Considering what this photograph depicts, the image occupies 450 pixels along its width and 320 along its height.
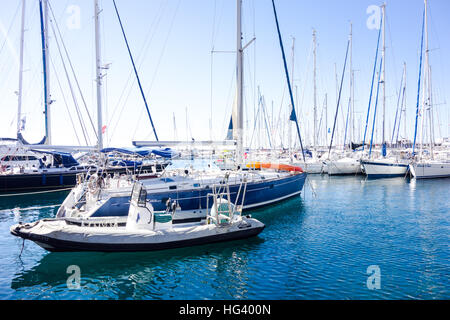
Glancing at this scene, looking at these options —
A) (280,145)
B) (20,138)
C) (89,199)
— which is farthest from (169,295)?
(280,145)

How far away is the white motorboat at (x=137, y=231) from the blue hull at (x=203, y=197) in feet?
3.81

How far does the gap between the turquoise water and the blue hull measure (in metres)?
2.67

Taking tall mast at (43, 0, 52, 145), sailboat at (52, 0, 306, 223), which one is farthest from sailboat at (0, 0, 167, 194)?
sailboat at (52, 0, 306, 223)

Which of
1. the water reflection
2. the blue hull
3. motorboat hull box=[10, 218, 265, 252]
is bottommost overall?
the water reflection

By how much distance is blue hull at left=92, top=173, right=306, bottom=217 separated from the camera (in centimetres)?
1559

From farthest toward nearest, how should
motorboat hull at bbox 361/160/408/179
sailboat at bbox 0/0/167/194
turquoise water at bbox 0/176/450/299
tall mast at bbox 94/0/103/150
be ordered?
1. motorboat hull at bbox 361/160/408/179
2. sailboat at bbox 0/0/167/194
3. tall mast at bbox 94/0/103/150
4. turquoise water at bbox 0/176/450/299

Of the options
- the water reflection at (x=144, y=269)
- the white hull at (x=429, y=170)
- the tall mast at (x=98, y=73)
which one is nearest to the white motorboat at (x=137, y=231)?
the water reflection at (x=144, y=269)

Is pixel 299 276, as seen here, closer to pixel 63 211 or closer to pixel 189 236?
pixel 189 236

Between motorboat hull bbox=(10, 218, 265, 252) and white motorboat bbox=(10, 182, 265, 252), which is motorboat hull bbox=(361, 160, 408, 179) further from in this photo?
motorboat hull bbox=(10, 218, 265, 252)

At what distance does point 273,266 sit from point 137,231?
552cm

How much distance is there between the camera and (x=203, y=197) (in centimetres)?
1750

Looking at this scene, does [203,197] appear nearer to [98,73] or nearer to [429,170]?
[98,73]

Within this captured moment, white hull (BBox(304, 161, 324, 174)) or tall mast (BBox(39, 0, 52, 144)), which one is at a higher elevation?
tall mast (BBox(39, 0, 52, 144))

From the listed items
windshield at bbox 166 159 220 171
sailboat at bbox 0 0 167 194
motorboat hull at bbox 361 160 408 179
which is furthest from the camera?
motorboat hull at bbox 361 160 408 179
